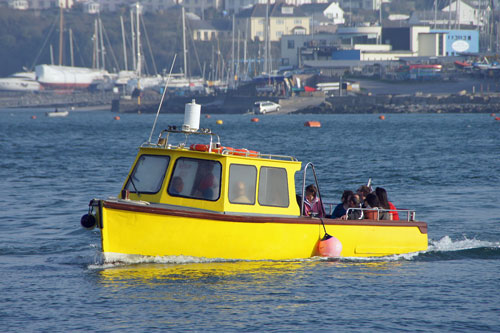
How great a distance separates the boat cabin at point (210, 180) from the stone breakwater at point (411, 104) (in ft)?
336

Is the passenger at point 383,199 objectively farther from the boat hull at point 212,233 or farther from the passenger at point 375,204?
the boat hull at point 212,233

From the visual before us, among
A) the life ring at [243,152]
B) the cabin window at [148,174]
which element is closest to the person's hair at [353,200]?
the life ring at [243,152]

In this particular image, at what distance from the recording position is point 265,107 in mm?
125125

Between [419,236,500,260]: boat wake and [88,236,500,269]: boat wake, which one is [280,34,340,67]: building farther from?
[88,236,500,269]: boat wake

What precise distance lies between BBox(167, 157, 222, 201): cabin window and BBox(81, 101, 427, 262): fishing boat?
2 cm

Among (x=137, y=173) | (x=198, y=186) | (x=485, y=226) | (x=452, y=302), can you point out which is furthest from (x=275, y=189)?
(x=485, y=226)

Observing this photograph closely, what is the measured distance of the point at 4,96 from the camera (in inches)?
7470

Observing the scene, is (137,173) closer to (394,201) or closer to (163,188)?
(163,188)

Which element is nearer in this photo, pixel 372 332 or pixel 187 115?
pixel 372 332

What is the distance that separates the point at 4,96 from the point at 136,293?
185 meters

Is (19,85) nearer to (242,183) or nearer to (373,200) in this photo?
(373,200)

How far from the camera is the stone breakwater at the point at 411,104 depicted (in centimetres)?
11462

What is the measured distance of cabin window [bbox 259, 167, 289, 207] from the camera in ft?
50.5

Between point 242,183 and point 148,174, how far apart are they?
180 cm
